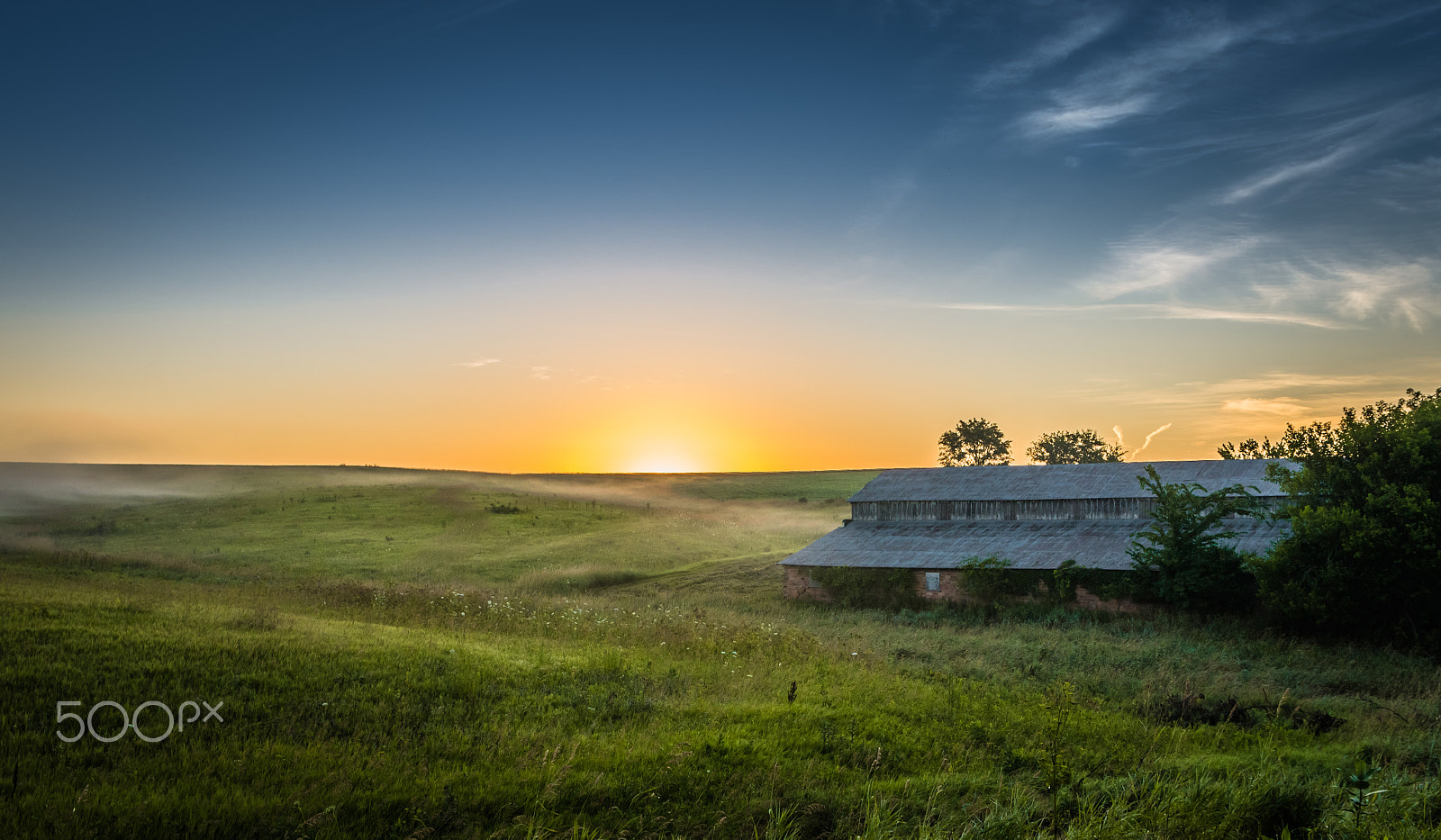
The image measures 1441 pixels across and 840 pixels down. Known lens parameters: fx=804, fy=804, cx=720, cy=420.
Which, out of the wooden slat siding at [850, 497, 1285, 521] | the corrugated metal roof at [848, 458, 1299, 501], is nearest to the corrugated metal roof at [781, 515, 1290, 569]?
the wooden slat siding at [850, 497, 1285, 521]

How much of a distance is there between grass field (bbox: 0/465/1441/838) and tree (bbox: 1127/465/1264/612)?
1112 millimetres

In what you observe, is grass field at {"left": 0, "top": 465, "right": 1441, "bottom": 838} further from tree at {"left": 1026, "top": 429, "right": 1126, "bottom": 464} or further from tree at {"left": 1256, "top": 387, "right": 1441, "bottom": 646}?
tree at {"left": 1026, "top": 429, "right": 1126, "bottom": 464}

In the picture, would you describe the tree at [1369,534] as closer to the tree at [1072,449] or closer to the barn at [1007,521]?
the barn at [1007,521]

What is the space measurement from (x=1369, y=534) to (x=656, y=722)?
73.2 feet

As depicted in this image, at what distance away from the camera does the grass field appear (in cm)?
831

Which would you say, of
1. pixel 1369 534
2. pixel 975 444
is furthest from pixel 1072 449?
pixel 1369 534

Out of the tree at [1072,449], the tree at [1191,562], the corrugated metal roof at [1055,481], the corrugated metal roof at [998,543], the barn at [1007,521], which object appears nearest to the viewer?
the tree at [1191,562]

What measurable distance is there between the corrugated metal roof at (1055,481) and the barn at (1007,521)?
2.0 inches

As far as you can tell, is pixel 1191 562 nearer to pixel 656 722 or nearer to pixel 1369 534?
pixel 1369 534

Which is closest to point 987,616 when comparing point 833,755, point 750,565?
point 750,565

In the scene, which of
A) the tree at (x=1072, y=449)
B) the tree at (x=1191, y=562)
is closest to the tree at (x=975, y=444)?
the tree at (x=1072, y=449)

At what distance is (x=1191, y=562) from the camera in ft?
92.6

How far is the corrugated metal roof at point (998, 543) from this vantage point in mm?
32094

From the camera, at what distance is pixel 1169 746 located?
1255cm
